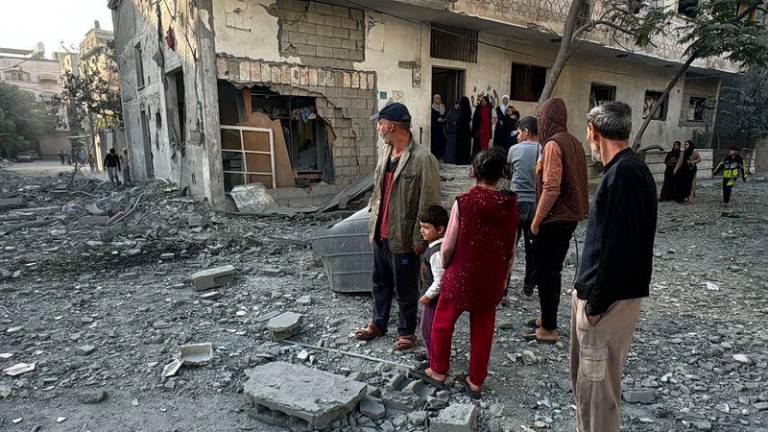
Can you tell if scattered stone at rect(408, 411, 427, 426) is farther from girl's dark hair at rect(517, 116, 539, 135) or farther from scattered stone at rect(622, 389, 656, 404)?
girl's dark hair at rect(517, 116, 539, 135)

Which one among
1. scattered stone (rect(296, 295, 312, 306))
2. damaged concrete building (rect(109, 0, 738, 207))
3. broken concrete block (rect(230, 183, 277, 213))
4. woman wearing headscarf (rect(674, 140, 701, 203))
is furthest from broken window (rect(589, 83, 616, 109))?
scattered stone (rect(296, 295, 312, 306))

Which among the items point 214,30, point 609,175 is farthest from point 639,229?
point 214,30

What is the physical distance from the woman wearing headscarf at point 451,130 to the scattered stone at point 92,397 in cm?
840

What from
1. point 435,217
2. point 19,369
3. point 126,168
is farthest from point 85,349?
point 126,168

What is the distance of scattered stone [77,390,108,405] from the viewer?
2.65 m

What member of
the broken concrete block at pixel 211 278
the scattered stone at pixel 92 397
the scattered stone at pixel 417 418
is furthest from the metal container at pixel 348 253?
the scattered stone at pixel 92 397

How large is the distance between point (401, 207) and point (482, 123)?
26.1 ft

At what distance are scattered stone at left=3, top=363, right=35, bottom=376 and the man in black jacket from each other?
3.52 m

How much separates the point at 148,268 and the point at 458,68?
8.01 m

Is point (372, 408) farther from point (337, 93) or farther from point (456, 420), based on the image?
point (337, 93)

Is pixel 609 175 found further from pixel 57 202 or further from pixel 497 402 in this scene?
pixel 57 202

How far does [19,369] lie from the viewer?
301 cm

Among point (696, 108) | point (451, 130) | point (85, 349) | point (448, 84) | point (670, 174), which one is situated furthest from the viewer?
point (696, 108)

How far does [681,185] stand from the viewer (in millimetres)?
10234
